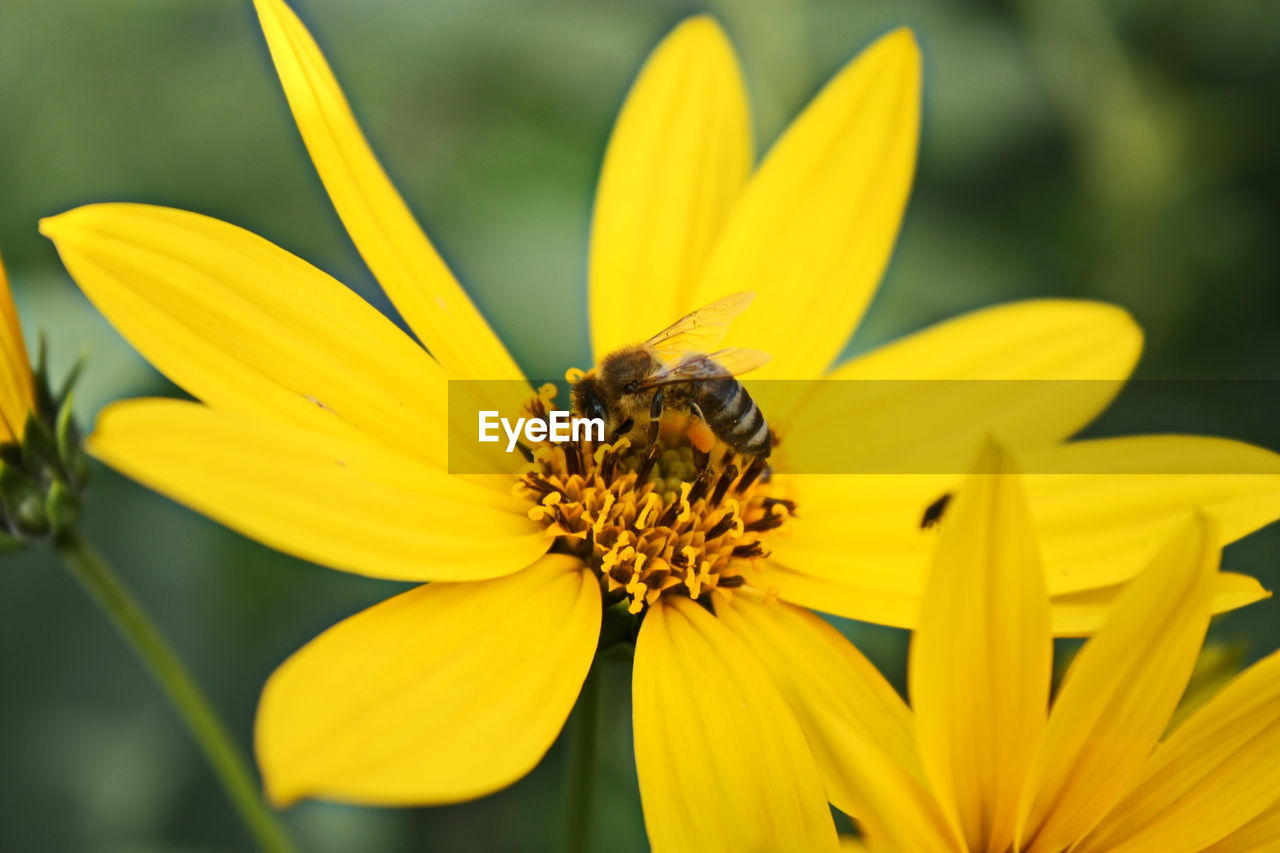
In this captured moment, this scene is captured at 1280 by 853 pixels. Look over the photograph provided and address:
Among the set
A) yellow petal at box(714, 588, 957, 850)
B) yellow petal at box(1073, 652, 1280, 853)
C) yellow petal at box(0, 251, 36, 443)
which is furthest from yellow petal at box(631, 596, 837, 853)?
yellow petal at box(0, 251, 36, 443)

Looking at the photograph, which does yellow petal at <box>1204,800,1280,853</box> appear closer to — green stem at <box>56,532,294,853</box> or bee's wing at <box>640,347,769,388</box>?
bee's wing at <box>640,347,769,388</box>

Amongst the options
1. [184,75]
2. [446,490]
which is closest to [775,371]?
[446,490]

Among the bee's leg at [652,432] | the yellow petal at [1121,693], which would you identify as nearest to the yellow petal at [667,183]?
the bee's leg at [652,432]

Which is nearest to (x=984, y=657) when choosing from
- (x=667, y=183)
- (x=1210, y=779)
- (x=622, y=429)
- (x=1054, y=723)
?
(x=1054, y=723)

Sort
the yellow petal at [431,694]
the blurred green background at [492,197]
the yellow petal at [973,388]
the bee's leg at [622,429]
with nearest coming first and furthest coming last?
the yellow petal at [431,694]
the bee's leg at [622,429]
the yellow petal at [973,388]
the blurred green background at [492,197]

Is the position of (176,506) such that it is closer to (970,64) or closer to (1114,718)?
(1114,718)

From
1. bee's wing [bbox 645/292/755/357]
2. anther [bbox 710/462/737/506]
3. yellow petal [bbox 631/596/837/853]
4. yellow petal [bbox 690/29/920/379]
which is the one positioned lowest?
yellow petal [bbox 631/596/837/853]

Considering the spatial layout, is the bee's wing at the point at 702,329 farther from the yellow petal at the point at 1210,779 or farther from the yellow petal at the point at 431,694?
the yellow petal at the point at 1210,779
